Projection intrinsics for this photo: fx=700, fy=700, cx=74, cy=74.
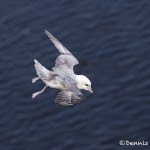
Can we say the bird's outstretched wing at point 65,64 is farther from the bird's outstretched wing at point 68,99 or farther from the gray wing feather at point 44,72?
the bird's outstretched wing at point 68,99

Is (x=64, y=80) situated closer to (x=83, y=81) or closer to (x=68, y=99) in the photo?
(x=83, y=81)

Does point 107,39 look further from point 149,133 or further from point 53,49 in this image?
point 149,133

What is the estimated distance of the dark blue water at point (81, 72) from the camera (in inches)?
1240

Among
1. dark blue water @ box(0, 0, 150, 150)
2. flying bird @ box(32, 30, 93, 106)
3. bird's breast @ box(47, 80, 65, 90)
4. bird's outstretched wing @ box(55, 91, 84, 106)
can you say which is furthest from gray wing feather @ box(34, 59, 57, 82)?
dark blue water @ box(0, 0, 150, 150)

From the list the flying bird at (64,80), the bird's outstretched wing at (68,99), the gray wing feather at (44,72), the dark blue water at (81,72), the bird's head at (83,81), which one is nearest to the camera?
the bird's outstretched wing at (68,99)

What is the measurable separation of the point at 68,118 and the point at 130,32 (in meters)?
6.65

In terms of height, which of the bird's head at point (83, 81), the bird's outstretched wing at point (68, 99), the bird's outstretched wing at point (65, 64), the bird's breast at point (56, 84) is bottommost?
the bird's outstretched wing at point (68, 99)

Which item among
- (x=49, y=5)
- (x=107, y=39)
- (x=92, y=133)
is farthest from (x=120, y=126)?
(x=49, y=5)

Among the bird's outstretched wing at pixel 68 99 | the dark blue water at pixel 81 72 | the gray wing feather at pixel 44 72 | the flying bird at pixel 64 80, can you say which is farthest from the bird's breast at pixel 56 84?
the dark blue water at pixel 81 72

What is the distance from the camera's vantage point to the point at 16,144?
104ft

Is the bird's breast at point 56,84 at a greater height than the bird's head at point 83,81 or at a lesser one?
lesser

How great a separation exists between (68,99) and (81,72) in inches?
365

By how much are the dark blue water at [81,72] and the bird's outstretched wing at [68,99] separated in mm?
5783

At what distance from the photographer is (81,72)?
113ft
